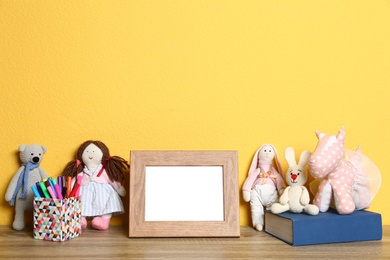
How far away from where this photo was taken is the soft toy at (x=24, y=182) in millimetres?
1237

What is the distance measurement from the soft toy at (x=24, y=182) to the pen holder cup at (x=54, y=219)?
0.14 meters

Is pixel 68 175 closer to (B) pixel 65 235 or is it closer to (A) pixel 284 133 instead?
(B) pixel 65 235

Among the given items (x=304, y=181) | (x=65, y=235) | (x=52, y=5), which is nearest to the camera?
(x=65, y=235)

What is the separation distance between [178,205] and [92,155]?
0.27 meters

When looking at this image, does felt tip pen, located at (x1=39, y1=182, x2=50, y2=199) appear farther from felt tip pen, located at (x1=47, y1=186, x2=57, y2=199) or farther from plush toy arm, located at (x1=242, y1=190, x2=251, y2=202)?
plush toy arm, located at (x1=242, y1=190, x2=251, y2=202)

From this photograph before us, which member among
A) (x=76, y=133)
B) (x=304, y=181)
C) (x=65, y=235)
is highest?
(x=76, y=133)

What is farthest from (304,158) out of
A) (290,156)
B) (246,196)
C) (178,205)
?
(178,205)

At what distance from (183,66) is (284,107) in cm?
31

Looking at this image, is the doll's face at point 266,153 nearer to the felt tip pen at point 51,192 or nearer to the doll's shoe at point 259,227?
the doll's shoe at point 259,227

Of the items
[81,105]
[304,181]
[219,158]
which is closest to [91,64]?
[81,105]

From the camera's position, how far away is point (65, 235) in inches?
43.3

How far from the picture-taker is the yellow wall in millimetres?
1304

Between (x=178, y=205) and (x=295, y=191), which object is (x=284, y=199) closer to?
(x=295, y=191)

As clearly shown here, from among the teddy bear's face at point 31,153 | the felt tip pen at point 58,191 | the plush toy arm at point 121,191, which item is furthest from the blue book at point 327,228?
the teddy bear's face at point 31,153
